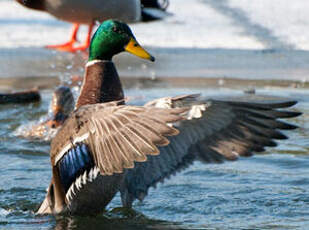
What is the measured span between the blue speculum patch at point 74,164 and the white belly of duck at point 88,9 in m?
5.48

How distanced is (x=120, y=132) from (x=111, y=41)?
1.25 metres

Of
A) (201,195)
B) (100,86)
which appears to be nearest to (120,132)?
(100,86)

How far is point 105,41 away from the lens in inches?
190

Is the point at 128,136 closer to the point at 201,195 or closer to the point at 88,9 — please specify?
the point at 201,195

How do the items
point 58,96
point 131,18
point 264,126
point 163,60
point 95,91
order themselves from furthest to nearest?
point 131,18 < point 163,60 < point 58,96 < point 95,91 < point 264,126

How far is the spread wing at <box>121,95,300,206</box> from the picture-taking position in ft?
13.6

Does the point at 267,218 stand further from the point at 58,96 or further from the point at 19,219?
the point at 58,96

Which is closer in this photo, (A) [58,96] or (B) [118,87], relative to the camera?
(B) [118,87]

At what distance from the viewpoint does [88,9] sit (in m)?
9.59

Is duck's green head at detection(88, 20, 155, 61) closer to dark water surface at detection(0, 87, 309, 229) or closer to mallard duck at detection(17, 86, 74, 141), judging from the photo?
dark water surface at detection(0, 87, 309, 229)

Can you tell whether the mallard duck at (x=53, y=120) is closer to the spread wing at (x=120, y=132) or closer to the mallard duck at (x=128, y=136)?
the mallard duck at (x=128, y=136)

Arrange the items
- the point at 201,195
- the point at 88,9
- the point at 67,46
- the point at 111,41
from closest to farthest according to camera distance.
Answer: the point at 111,41, the point at 201,195, the point at 88,9, the point at 67,46

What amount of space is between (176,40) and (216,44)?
0.58 metres

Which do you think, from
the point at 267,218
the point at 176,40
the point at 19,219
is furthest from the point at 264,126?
the point at 176,40
